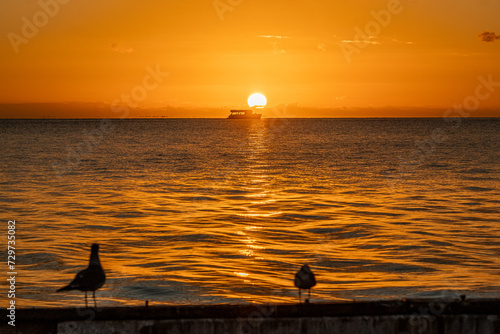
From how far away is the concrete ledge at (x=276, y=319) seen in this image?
7.44 m

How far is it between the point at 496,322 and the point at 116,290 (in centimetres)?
913

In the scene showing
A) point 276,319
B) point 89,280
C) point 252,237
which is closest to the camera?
point 276,319

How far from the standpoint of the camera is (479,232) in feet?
74.0

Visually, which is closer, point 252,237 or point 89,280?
point 89,280

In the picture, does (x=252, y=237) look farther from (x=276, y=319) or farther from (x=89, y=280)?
(x=276, y=319)

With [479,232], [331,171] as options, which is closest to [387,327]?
[479,232]

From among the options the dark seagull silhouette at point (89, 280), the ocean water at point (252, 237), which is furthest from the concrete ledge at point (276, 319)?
the ocean water at point (252, 237)

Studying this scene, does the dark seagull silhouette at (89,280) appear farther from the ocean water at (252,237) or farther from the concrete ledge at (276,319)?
the ocean water at (252,237)

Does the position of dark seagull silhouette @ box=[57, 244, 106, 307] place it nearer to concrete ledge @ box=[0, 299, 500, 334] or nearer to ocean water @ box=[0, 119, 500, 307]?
concrete ledge @ box=[0, 299, 500, 334]

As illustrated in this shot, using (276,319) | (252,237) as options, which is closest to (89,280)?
(276,319)

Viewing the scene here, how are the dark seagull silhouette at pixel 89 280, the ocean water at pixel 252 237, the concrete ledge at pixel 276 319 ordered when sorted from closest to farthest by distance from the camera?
the concrete ledge at pixel 276 319 < the dark seagull silhouette at pixel 89 280 < the ocean water at pixel 252 237

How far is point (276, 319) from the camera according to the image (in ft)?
24.7

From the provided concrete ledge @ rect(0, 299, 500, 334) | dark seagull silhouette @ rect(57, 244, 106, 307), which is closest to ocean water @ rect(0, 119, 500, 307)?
dark seagull silhouette @ rect(57, 244, 106, 307)

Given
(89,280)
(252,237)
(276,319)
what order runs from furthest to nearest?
(252,237)
(89,280)
(276,319)
